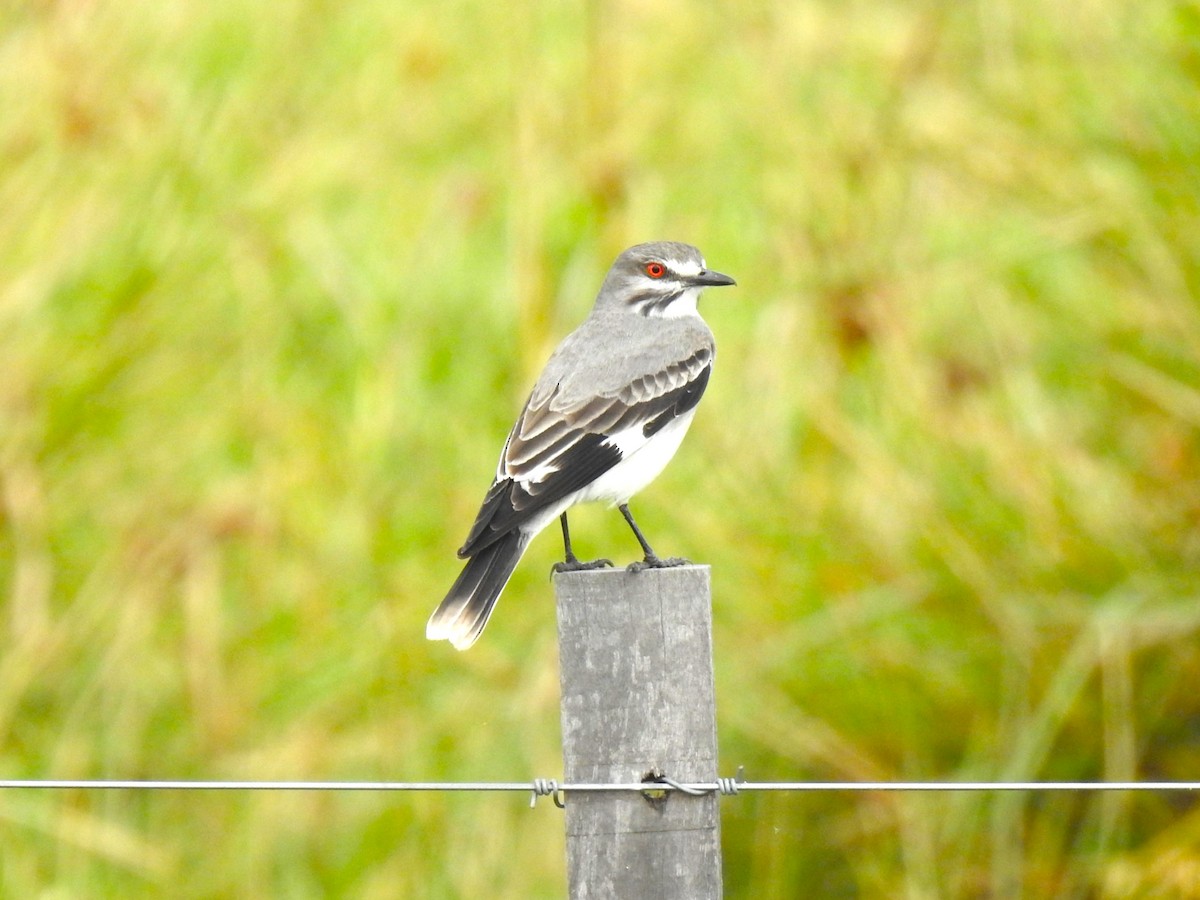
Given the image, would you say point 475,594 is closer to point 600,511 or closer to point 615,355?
point 615,355

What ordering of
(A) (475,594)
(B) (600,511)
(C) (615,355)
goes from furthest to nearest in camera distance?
1. (B) (600,511)
2. (C) (615,355)
3. (A) (475,594)

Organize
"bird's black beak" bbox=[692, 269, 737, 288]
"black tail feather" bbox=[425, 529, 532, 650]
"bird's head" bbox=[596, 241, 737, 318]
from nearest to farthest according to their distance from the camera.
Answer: "black tail feather" bbox=[425, 529, 532, 650]
"bird's black beak" bbox=[692, 269, 737, 288]
"bird's head" bbox=[596, 241, 737, 318]

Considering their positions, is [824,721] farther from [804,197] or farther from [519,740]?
[804,197]

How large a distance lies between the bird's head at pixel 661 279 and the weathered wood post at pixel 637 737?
234 cm

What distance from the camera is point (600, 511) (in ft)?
19.8

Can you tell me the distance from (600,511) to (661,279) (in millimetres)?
1122

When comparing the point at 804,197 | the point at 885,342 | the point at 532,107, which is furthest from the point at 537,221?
the point at 885,342

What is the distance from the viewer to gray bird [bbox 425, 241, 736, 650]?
4.13m

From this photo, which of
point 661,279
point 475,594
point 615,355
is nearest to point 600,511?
point 661,279

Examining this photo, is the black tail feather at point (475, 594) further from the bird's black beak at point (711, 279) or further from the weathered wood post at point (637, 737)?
the bird's black beak at point (711, 279)

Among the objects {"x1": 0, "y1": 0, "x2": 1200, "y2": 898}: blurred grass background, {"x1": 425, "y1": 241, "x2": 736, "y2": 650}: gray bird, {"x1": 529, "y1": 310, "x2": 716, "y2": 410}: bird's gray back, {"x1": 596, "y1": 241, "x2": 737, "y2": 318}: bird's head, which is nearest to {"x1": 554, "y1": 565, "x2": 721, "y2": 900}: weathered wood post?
{"x1": 425, "y1": 241, "x2": 736, "y2": 650}: gray bird

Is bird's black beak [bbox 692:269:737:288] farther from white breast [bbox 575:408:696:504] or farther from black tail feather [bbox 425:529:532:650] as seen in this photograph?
black tail feather [bbox 425:529:532:650]

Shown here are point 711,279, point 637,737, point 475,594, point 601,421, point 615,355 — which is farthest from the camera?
point 711,279

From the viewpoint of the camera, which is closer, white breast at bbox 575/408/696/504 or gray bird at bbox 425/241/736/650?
gray bird at bbox 425/241/736/650
